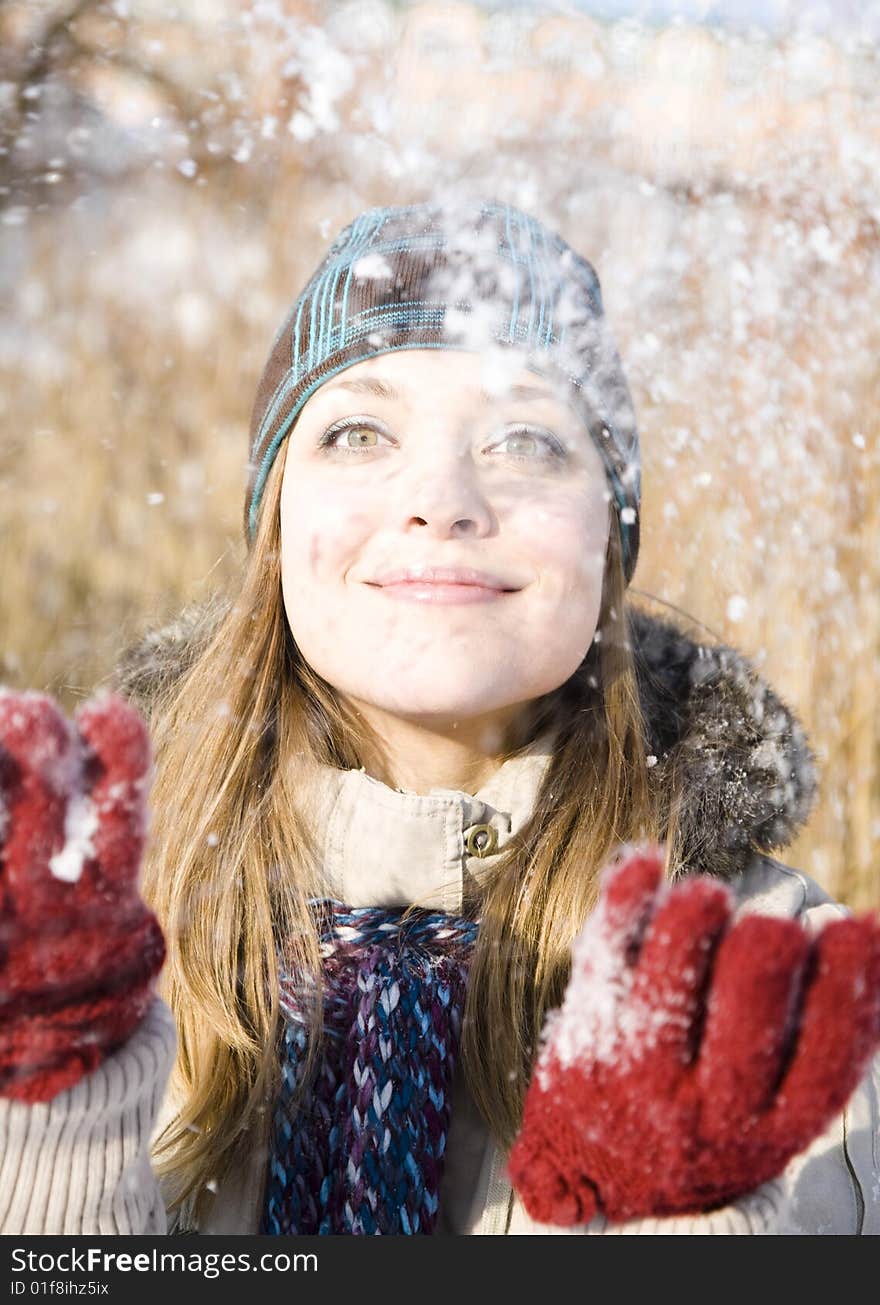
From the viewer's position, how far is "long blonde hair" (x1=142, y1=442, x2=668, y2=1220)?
3.56 feet

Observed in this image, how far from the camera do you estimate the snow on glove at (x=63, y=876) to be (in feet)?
2.35

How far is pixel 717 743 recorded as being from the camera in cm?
124

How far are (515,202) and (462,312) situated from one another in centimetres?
86

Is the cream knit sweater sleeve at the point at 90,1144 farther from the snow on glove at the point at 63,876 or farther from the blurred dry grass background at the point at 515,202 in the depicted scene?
the blurred dry grass background at the point at 515,202

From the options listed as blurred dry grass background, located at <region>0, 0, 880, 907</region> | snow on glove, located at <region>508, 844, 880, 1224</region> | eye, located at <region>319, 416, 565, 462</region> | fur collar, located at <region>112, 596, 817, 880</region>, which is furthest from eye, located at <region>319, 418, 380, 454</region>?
snow on glove, located at <region>508, 844, 880, 1224</region>

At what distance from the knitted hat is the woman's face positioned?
35mm

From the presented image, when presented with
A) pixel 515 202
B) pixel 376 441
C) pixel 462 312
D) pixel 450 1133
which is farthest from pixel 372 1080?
pixel 515 202

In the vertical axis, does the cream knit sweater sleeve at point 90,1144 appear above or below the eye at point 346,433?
below

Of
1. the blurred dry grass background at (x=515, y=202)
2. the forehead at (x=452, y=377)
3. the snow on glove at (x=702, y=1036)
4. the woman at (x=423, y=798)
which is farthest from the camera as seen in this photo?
the blurred dry grass background at (x=515, y=202)

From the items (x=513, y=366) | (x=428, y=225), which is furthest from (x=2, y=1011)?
(x=428, y=225)

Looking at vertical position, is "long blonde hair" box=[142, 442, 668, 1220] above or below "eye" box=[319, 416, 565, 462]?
below

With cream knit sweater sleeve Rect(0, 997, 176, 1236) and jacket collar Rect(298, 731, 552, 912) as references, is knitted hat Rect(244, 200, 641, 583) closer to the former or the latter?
jacket collar Rect(298, 731, 552, 912)

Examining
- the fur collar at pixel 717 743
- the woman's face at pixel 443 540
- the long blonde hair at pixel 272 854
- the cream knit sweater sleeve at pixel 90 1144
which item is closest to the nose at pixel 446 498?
the woman's face at pixel 443 540

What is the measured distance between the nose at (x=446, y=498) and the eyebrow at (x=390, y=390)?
8 cm
